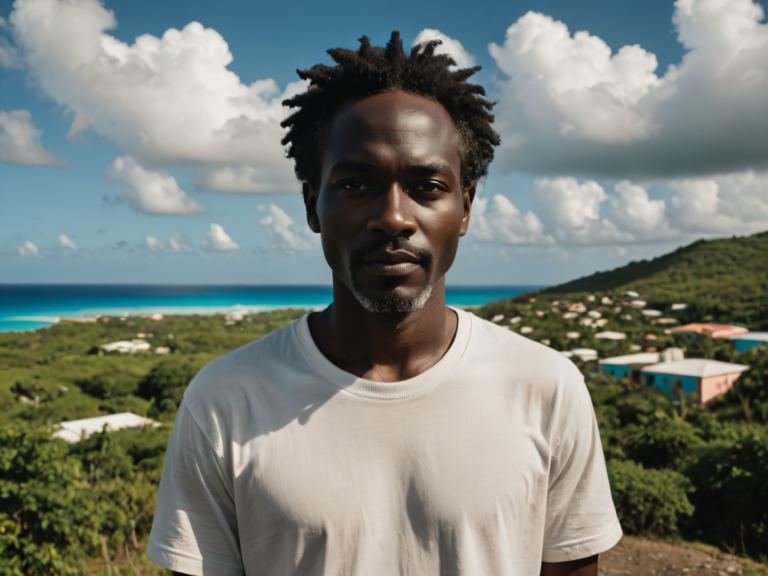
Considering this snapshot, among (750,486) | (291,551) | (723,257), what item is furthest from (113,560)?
(723,257)

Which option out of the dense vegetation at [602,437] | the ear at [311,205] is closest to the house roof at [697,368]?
the dense vegetation at [602,437]

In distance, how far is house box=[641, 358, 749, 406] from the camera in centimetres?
2062

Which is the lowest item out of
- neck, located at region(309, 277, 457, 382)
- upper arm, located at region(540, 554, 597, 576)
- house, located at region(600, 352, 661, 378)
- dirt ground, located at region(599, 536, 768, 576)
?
dirt ground, located at region(599, 536, 768, 576)

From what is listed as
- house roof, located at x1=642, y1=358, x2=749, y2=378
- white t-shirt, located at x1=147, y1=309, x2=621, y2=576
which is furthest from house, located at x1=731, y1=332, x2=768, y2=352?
white t-shirt, located at x1=147, y1=309, x2=621, y2=576

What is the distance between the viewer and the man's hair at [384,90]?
5.80ft

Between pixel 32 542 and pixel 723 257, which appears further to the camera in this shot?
pixel 723 257

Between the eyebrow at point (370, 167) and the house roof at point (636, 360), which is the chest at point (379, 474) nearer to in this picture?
the eyebrow at point (370, 167)

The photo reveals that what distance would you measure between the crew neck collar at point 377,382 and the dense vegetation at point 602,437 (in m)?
3.15

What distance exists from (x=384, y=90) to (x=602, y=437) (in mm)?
14071

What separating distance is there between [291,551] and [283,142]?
1.17 metres

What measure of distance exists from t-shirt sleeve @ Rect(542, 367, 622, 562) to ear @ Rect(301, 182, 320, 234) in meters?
0.80

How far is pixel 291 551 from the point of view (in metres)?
1.61

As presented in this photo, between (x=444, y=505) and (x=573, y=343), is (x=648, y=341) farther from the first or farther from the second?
(x=444, y=505)

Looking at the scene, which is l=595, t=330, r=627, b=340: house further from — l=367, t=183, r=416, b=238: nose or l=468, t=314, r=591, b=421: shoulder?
l=367, t=183, r=416, b=238: nose
